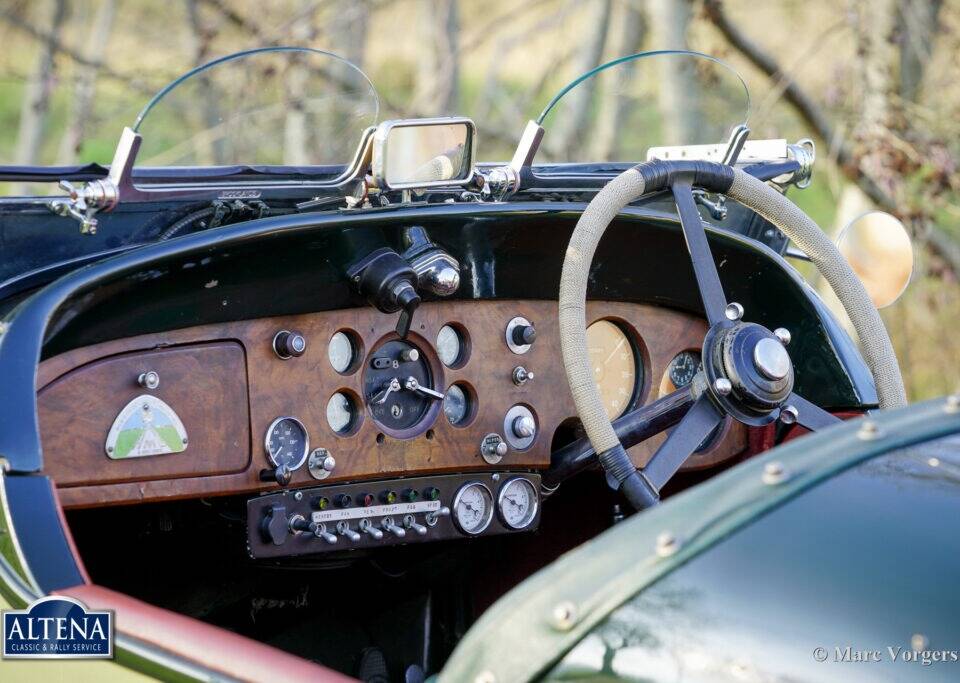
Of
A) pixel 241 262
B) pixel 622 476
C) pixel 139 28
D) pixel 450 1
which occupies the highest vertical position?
pixel 139 28

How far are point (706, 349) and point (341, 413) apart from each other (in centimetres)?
85

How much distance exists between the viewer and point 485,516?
9.77 ft

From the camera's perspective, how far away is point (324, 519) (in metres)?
2.75

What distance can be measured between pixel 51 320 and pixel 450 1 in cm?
808

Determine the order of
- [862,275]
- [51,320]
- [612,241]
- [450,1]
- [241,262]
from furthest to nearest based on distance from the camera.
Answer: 1. [450,1]
2. [862,275]
3. [612,241]
4. [241,262]
5. [51,320]

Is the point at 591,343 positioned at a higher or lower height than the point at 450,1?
lower

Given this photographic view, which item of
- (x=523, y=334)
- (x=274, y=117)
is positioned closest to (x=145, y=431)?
(x=523, y=334)

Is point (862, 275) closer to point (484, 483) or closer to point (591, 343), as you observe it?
point (591, 343)

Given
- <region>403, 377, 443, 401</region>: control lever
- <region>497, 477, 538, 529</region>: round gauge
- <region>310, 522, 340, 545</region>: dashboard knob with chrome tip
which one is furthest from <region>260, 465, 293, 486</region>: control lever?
<region>497, 477, 538, 529</region>: round gauge

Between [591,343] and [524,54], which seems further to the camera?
[524,54]

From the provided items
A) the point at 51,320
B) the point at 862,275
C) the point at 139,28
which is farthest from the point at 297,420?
the point at 139,28

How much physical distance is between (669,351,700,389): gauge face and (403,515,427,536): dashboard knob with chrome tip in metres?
0.76

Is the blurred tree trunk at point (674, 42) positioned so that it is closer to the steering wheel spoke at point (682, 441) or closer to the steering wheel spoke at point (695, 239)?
the steering wheel spoke at point (695, 239)

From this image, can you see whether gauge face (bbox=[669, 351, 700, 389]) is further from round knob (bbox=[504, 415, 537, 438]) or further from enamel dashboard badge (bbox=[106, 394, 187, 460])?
enamel dashboard badge (bbox=[106, 394, 187, 460])
